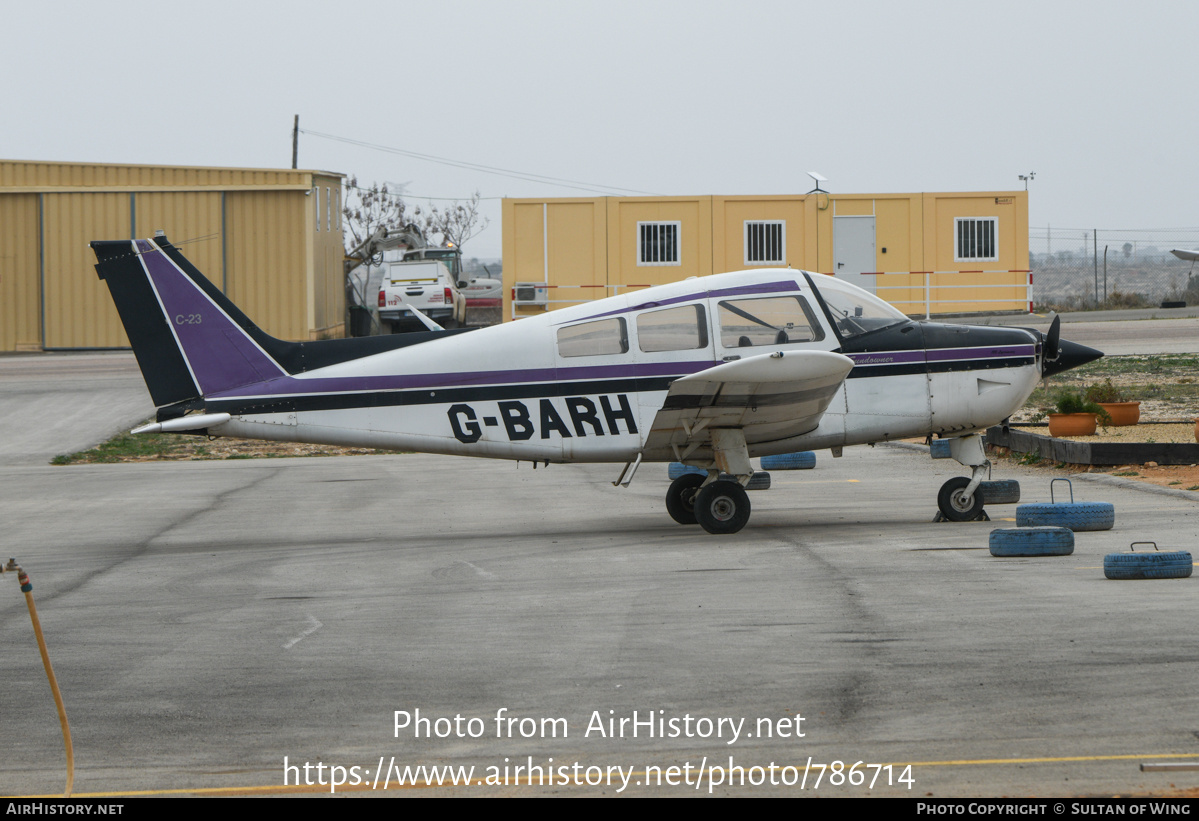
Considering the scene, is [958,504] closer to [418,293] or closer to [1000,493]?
[1000,493]

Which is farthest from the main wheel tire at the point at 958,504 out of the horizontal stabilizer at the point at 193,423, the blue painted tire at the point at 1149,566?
the horizontal stabilizer at the point at 193,423

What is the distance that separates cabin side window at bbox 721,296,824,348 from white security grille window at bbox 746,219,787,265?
25.6 metres

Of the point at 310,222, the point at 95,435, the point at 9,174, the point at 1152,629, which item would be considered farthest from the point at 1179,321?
the point at 9,174

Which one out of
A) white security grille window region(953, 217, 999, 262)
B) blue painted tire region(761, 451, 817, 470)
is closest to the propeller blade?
blue painted tire region(761, 451, 817, 470)

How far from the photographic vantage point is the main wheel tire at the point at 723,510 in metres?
10.9

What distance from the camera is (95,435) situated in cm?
2170

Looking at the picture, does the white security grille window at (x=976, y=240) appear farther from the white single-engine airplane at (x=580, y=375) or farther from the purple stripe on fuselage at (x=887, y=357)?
the purple stripe on fuselage at (x=887, y=357)

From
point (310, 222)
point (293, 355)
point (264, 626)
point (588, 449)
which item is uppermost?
point (310, 222)

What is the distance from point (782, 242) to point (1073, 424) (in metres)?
20.6

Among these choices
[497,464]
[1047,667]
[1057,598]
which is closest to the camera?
[1047,667]

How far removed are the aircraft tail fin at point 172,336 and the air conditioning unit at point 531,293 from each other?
24.4m

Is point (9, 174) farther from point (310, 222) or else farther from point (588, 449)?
point (588, 449)

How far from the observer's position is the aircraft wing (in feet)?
33.8

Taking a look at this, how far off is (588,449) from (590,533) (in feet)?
2.92
